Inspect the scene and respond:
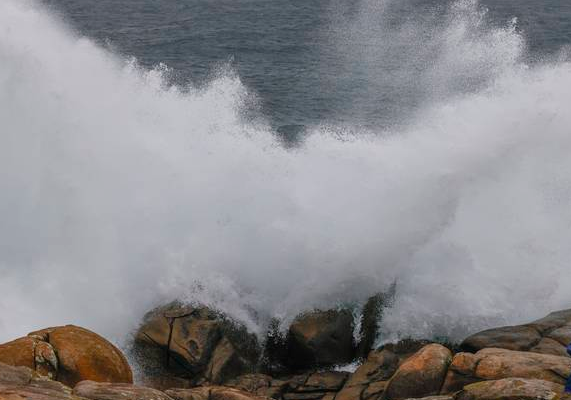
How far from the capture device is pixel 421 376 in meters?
18.8

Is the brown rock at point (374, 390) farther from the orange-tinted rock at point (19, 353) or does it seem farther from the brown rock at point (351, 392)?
the orange-tinted rock at point (19, 353)

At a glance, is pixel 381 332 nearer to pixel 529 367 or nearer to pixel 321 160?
pixel 529 367

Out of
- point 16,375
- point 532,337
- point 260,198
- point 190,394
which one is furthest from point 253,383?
point 260,198

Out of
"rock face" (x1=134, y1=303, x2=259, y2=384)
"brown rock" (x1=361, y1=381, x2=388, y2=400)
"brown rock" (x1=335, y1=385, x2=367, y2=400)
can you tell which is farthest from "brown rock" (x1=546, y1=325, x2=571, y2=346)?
"rock face" (x1=134, y1=303, x2=259, y2=384)

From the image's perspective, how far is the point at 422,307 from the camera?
Answer: 81.7 feet

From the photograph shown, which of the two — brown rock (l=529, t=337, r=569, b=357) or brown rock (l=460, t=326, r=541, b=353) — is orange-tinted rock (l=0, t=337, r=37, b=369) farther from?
brown rock (l=529, t=337, r=569, b=357)

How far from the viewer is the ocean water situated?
25.3 meters

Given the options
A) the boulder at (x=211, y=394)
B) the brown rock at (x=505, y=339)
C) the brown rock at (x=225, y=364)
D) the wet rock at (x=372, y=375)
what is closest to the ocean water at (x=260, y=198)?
the brown rock at (x=225, y=364)

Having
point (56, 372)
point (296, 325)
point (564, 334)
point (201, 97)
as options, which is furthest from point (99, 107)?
point (564, 334)

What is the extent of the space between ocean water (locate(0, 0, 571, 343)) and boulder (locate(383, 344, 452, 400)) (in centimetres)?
454

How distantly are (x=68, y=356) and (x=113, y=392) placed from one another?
3.17m

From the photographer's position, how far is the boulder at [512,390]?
15.8 m

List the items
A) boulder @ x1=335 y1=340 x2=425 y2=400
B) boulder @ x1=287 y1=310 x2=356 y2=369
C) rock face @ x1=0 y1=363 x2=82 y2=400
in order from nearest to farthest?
rock face @ x1=0 y1=363 x2=82 y2=400, boulder @ x1=335 y1=340 x2=425 y2=400, boulder @ x1=287 y1=310 x2=356 y2=369

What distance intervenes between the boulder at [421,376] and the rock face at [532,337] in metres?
2.39
